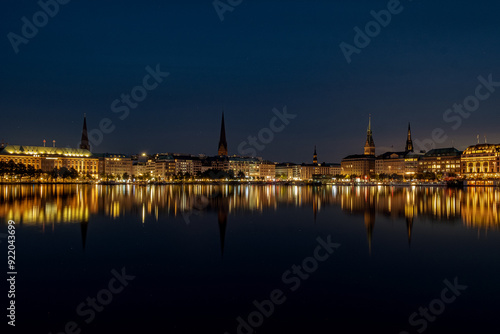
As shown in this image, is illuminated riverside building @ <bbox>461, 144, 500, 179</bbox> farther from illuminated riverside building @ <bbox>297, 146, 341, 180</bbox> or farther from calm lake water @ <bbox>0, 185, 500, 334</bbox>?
calm lake water @ <bbox>0, 185, 500, 334</bbox>

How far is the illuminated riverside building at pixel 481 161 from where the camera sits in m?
103

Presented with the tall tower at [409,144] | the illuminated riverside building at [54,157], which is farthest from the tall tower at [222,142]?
the tall tower at [409,144]

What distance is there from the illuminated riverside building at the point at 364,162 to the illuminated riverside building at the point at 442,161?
20850mm

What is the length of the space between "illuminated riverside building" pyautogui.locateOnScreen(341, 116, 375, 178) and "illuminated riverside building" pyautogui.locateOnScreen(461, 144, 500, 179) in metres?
39.3

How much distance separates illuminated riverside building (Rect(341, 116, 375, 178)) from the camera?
15112 cm

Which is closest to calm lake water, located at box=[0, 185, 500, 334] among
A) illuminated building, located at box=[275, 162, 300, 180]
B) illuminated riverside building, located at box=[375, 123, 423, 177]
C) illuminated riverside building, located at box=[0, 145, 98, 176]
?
illuminated riverside building, located at box=[0, 145, 98, 176]

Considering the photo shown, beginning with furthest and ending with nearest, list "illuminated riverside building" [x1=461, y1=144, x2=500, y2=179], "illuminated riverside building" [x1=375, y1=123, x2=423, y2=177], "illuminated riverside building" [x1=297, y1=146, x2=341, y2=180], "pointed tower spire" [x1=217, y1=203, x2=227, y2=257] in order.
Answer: "illuminated riverside building" [x1=297, y1=146, x2=341, y2=180], "illuminated riverside building" [x1=375, y1=123, x2=423, y2=177], "illuminated riverside building" [x1=461, y1=144, x2=500, y2=179], "pointed tower spire" [x1=217, y1=203, x2=227, y2=257]

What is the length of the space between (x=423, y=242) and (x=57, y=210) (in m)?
22.2

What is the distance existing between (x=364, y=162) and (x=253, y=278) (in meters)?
149

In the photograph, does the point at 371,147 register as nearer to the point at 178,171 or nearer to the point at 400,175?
the point at 400,175

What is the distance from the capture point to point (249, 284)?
1015cm

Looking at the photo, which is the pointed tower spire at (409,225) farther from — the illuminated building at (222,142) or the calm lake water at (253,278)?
the illuminated building at (222,142)

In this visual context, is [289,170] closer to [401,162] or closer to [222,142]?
[222,142]

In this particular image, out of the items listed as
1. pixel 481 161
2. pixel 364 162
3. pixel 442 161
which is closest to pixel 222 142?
pixel 364 162
